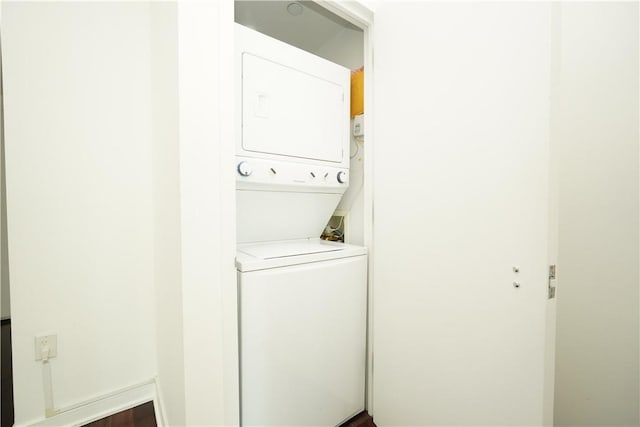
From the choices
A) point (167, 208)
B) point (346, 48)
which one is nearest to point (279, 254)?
point (167, 208)

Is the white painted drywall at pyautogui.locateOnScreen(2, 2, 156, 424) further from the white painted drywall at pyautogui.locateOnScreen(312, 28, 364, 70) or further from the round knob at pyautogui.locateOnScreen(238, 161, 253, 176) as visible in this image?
the white painted drywall at pyautogui.locateOnScreen(312, 28, 364, 70)

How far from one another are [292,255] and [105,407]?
144cm

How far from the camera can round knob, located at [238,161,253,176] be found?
1.24m

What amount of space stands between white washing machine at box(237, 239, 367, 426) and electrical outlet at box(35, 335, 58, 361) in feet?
3.45

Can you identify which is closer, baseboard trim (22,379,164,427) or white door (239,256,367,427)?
white door (239,256,367,427)

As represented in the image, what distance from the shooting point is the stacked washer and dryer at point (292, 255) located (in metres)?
1.19

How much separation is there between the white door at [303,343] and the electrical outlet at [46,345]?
1055 millimetres

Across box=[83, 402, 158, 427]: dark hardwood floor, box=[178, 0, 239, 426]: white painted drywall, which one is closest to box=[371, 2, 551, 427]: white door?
box=[178, 0, 239, 426]: white painted drywall

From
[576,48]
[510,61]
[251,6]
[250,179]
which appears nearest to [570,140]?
[576,48]

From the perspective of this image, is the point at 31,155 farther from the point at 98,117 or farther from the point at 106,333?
the point at 106,333

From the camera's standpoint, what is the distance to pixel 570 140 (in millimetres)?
1138

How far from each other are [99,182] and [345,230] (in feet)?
4.80

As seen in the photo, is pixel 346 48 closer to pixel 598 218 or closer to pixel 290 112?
pixel 290 112

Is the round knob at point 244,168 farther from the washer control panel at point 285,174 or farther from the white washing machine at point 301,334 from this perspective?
the white washing machine at point 301,334
